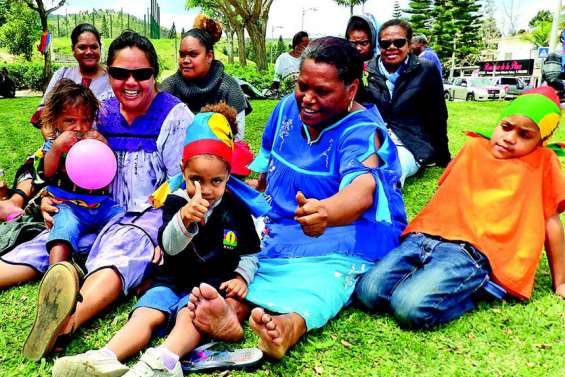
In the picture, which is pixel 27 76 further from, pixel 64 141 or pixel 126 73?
pixel 126 73

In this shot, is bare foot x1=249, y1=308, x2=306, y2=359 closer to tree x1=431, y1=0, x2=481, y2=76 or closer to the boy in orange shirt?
the boy in orange shirt

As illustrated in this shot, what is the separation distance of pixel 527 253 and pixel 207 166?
188 cm

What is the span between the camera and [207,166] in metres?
2.47

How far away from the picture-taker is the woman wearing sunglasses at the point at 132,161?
2914 mm

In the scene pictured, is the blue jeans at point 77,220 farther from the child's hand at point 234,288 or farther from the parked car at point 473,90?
the parked car at point 473,90

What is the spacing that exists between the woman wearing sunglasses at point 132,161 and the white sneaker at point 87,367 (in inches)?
31.1

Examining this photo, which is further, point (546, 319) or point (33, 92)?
point (33, 92)

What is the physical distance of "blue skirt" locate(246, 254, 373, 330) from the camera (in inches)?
98.7

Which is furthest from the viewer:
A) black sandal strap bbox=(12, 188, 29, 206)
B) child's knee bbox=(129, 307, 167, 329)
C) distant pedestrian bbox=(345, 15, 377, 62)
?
distant pedestrian bbox=(345, 15, 377, 62)

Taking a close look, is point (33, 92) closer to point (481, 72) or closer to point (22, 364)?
point (22, 364)

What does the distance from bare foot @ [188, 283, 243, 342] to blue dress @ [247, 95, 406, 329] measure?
0.24 m

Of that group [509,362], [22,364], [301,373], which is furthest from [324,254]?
[22,364]

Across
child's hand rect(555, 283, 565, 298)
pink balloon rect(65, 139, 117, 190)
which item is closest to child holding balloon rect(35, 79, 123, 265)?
pink balloon rect(65, 139, 117, 190)

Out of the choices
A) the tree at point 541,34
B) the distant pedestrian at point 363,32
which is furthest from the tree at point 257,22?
the tree at point 541,34
